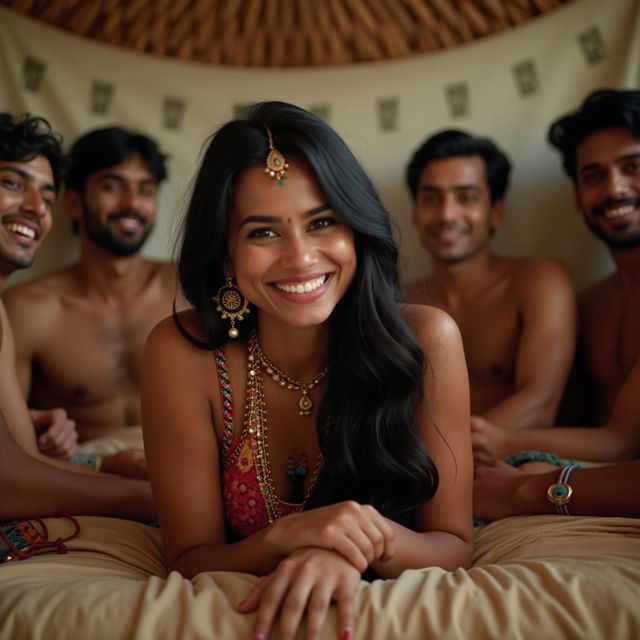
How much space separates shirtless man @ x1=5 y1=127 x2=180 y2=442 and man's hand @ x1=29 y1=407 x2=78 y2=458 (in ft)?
1.22

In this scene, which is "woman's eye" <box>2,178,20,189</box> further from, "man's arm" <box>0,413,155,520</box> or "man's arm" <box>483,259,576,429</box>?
"man's arm" <box>483,259,576,429</box>

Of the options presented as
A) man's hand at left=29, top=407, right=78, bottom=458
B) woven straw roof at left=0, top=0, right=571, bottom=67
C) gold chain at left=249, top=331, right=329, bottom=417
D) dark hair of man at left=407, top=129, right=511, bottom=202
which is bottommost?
man's hand at left=29, top=407, right=78, bottom=458

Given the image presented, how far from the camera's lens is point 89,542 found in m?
1.26

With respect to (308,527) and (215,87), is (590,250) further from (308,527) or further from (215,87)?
(308,527)

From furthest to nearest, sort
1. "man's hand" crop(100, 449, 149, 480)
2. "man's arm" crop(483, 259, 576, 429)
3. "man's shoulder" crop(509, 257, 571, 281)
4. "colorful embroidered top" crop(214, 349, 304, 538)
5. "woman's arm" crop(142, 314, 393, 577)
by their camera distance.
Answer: "man's shoulder" crop(509, 257, 571, 281) < "man's arm" crop(483, 259, 576, 429) < "man's hand" crop(100, 449, 149, 480) < "colorful embroidered top" crop(214, 349, 304, 538) < "woman's arm" crop(142, 314, 393, 577)

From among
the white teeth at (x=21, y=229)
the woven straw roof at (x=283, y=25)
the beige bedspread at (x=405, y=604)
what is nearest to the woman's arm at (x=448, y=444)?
the beige bedspread at (x=405, y=604)

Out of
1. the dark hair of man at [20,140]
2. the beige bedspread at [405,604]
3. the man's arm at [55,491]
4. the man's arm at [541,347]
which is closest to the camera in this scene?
the beige bedspread at [405,604]

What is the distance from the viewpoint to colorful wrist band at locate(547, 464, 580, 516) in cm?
131

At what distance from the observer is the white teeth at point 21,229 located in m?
1.77

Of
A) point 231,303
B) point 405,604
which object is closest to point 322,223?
point 231,303

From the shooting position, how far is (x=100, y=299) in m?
2.27

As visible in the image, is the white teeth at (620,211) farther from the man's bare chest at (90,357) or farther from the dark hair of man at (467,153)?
the man's bare chest at (90,357)

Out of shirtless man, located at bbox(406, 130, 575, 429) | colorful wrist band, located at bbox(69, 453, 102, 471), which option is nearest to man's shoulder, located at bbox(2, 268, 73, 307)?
colorful wrist band, located at bbox(69, 453, 102, 471)

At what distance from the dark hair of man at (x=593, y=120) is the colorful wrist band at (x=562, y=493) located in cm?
103
